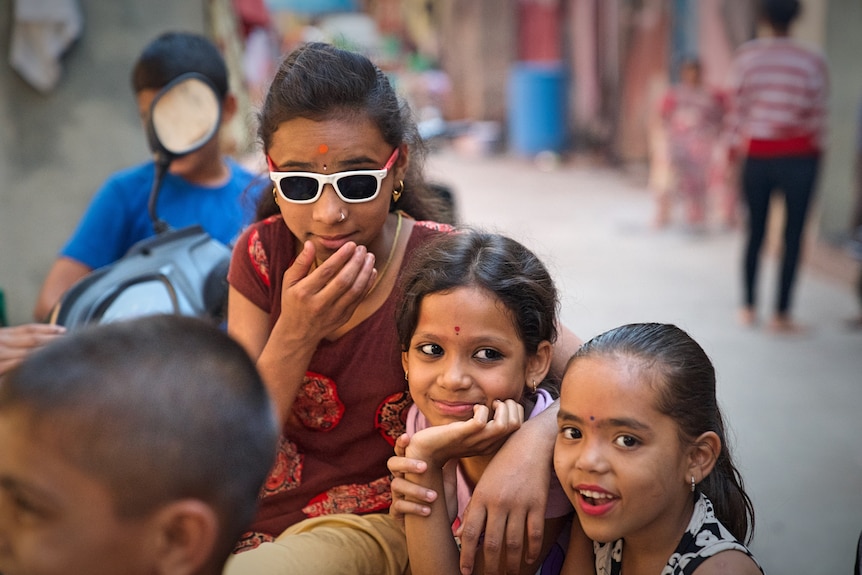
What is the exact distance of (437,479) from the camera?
164 centimetres

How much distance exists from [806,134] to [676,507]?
477 centimetres

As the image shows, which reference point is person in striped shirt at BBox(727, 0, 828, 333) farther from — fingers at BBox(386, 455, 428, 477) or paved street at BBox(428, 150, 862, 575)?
fingers at BBox(386, 455, 428, 477)

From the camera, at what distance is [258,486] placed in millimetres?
1187

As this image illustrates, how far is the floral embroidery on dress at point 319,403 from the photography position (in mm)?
1941

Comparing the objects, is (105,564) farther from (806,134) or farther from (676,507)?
(806,134)

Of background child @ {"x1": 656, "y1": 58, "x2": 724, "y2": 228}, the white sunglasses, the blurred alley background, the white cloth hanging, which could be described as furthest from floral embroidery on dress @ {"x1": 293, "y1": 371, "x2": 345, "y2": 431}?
background child @ {"x1": 656, "y1": 58, "x2": 724, "y2": 228}

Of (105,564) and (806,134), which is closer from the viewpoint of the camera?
(105,564)

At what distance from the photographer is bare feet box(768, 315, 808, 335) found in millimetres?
5801

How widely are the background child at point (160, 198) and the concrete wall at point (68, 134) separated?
2.03 meters

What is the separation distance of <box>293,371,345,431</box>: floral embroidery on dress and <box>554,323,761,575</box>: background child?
547 millimetres

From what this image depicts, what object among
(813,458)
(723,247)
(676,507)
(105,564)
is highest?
(105,564)

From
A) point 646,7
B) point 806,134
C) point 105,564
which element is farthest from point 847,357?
point 646,7

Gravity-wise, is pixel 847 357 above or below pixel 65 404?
below

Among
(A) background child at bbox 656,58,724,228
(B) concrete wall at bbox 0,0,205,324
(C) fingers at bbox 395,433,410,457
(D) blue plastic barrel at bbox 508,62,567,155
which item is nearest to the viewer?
(C) fingers at bbox 395,433,410,457
